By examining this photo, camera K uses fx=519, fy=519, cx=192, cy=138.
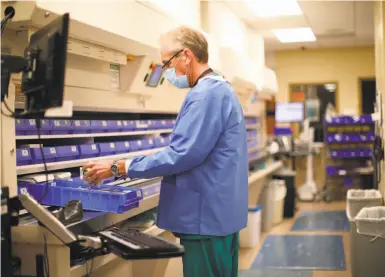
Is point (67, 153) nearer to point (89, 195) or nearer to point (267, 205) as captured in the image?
point (89, 195)

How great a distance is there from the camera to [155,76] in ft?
12.8

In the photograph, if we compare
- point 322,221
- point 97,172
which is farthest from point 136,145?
point 322,221

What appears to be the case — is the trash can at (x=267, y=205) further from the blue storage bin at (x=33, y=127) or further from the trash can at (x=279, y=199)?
the blue storage bin at (x=33, y=127)

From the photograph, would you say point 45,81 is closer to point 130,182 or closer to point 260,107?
point 130,182

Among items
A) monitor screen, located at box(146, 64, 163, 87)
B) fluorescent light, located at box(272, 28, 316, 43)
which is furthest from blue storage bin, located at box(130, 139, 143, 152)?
fluorescent light, located at box(272, 28, 316, 43)

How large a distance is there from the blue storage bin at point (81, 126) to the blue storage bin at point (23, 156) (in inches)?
19.4

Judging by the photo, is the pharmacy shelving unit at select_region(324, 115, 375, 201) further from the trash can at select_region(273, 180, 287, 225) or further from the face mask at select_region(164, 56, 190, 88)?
the face mask at select_region(164, 56, 190, 88)

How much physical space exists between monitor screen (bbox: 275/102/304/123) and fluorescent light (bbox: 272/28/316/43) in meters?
1.44

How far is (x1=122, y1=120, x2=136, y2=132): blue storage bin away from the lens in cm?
375

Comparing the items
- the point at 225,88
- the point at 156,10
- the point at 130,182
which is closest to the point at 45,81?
the point at 225,88

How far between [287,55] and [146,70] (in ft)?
24.2

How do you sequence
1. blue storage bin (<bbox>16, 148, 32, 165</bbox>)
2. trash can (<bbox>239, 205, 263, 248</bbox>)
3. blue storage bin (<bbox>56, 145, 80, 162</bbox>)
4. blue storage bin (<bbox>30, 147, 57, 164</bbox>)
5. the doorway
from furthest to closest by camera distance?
the doorway
trash can (<bbox>239, 205, 263, 248</bbox>)
blue storage bin (<bbox>56, 145, 80, 162</bbox>)
blue storage bin (<bbox>30, 147, 57, 164</bbox>)
blue storage bin (<bbox>16, 148, 32, 165</bbox>)

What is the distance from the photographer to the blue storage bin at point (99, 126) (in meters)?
3.32

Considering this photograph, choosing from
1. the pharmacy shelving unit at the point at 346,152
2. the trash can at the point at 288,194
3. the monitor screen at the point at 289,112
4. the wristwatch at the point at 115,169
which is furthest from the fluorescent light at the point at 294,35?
the wristwatch at the point at 115,169
